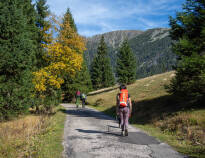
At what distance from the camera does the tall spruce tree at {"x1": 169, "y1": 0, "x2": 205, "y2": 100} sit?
1120 cm

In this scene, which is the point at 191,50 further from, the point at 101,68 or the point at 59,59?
the point at 101,68

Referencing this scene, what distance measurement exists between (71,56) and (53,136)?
33.9ft

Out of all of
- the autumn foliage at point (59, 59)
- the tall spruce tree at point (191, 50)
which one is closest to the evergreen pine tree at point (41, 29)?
the autumn foliage at point (59, 59)

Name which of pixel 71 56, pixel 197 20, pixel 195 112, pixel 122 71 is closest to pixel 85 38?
pixel 71 56

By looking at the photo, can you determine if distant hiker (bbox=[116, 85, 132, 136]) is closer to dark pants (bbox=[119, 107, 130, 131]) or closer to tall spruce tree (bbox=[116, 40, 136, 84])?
dark pants (bbox=[119, 107, 130, 131])

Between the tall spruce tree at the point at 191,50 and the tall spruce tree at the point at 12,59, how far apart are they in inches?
406

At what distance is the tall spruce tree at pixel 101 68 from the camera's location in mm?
57031

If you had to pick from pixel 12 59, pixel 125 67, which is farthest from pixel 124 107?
pixel 125 67

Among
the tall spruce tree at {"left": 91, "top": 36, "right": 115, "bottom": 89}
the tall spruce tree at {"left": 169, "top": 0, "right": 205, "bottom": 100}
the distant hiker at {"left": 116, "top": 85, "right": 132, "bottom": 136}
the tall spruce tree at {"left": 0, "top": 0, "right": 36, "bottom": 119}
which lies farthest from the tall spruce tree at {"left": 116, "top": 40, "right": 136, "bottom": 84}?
the distant hiker at {"left": 116, "top": 85, "right": 132, "bottom": 136}

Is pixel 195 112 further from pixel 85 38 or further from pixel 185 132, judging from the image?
pixel 85 38

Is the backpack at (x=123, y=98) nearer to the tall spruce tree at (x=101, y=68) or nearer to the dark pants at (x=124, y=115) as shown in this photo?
the dark pants at (x=124, y=115)

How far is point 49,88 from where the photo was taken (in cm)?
1762

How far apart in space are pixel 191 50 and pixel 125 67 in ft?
115

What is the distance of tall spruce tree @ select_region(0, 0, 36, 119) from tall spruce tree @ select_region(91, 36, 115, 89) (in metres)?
43.6
